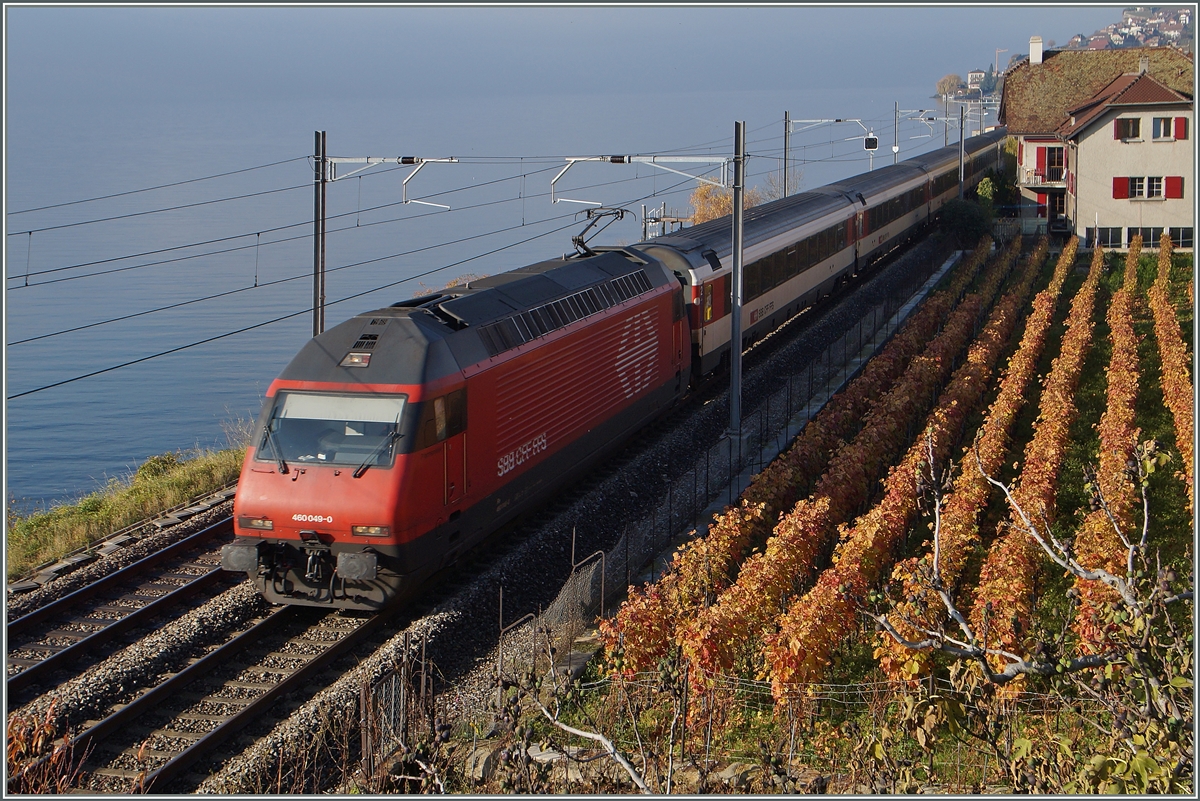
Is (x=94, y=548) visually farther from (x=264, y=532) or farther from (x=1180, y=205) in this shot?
(x=1180, y=205)

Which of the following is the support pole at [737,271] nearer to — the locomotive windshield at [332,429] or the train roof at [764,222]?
the train roof at [764,222]

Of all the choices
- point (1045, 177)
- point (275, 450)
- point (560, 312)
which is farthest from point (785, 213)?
point (1045, 177)

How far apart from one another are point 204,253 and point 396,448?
56.4 m

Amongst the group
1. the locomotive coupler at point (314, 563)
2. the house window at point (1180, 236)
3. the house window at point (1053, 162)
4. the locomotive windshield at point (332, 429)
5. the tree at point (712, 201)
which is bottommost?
the locomotive coupler at point (314, 563)

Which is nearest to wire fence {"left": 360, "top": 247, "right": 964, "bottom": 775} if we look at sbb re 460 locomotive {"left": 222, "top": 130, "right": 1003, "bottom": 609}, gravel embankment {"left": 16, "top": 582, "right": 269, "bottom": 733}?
sbb re 460 locomotive {"left": 222, "top": 130, "right": 1003, "bottom": 609}

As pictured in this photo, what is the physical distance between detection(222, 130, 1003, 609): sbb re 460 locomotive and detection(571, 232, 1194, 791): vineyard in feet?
8.41

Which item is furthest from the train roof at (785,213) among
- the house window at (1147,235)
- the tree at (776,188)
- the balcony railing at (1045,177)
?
the tree at (776,188)

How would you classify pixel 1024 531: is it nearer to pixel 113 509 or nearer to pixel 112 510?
pixel 112 510

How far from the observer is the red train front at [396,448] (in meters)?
13.3

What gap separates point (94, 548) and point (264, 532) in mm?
4914

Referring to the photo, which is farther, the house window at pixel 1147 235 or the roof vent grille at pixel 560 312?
the house window at pixel 1147 235

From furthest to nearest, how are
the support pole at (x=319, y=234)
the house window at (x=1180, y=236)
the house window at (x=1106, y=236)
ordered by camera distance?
the house window at (x=1106, y=236), the house window at (x=1180, y=236), the support pole at (x=319, y=234)

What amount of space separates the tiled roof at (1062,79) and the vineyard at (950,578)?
33.5 meters

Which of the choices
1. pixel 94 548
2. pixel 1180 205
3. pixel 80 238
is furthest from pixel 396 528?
pixel 80 238
